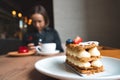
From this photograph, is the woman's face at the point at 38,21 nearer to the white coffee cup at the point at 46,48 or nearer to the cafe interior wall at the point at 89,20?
the white coffee cup at the point at 46,48

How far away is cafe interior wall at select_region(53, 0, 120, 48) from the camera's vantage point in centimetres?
329

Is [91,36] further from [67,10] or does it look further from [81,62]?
[81,62]

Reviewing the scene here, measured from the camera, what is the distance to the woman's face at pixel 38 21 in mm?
1884

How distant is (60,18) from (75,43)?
253cm

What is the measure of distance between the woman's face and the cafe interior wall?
1.32 m

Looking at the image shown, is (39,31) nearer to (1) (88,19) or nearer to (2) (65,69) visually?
(2) (65,69)

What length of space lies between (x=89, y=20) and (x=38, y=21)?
159 centimetres

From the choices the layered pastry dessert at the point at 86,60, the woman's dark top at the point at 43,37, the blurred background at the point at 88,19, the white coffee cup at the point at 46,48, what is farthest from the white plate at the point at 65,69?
the blurred background at the point at 88,19

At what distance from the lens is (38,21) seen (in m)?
1.91

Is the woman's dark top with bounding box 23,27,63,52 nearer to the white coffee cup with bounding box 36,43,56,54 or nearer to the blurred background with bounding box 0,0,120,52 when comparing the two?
the white coffee cup with bounding box 36,43,56,54

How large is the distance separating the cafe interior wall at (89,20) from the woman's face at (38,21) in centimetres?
132

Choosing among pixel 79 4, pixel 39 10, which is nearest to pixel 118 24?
pixel 79 4

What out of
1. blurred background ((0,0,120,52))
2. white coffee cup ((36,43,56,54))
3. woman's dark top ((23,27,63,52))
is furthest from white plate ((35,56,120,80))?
blurred background ((0,0,120,52))

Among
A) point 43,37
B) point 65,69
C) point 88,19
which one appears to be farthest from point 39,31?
point 88,19
